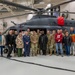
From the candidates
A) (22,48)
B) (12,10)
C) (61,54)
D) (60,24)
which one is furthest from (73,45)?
(12,10)

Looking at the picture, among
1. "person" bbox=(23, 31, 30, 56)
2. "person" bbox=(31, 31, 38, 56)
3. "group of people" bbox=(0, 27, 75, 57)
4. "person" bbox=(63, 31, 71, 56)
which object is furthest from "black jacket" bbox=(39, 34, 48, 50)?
"person" bbox=(63, 31, 71, 56)

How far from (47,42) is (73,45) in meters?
1.32

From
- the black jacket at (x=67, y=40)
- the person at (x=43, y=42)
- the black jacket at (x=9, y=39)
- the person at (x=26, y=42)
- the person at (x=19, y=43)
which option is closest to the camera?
the black jacket at (x=9, y=39)

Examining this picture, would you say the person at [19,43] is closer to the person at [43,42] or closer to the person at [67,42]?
the person at [43,42]

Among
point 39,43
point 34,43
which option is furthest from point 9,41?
point 39,43

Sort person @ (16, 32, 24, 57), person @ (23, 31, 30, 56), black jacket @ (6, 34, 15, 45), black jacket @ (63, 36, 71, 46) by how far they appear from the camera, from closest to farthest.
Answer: black jacket @ (6, 34, 15, 45)
person @ (16, 32, 24, 57)
person @ (23, 31, 30, 56)
black jacket @ (63, 36, 71, 46)

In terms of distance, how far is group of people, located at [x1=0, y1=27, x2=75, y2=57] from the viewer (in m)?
10.1

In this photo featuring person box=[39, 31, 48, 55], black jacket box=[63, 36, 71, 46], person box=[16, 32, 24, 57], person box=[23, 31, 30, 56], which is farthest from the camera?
person box=[39, 31, 48, 55]

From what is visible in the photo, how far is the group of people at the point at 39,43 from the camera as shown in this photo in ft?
33.3

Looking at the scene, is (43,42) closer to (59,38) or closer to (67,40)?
(59,38)

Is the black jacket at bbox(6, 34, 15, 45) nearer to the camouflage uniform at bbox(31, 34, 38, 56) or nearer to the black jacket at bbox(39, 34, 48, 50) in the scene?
the camouflage uniform at bbox(31, 34, 38, 56)

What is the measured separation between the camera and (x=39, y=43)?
10.8 metres

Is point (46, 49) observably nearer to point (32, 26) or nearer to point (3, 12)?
point (32, 26)

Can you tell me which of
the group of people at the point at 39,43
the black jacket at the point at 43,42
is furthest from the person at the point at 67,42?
the black jacket at the point at 43,42
